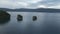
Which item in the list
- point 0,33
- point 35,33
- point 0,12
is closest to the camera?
point 0,33

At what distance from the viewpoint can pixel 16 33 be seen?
421 centimetres

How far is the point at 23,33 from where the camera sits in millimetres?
4207

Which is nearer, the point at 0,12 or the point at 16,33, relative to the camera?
the point at 16,33

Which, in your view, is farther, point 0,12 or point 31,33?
point 0,12

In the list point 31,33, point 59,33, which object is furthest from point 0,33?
point 59,33

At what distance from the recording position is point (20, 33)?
13.7 ft

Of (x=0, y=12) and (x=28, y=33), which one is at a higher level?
(x=0, y=12)

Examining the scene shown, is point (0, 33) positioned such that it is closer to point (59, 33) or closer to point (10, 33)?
point (10, 33)

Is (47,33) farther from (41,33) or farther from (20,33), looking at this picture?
(20,33)

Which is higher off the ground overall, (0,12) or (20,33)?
(0,12)

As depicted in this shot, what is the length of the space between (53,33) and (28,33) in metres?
0.67

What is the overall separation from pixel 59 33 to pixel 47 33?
32 centimetres

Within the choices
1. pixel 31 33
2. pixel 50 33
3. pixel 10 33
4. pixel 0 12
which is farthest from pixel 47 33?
pixel 0 12

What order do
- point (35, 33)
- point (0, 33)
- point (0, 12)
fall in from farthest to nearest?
point (0, 12) < point (35, 33) < point (0, 33)
